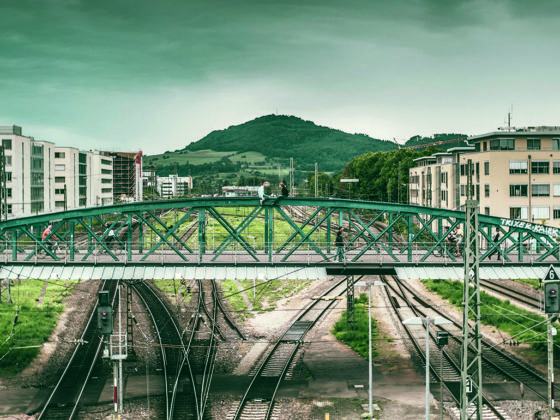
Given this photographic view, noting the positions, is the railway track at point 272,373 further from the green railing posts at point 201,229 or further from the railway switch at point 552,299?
the railway switch at point 552,299

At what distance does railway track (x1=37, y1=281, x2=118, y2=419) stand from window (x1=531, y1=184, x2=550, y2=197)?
2076 inches

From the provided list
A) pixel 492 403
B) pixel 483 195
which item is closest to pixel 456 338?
pixel 492 403

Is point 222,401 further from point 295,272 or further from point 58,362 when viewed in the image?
point 58,362

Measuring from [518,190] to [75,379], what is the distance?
5813 cm

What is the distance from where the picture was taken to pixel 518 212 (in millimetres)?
78938

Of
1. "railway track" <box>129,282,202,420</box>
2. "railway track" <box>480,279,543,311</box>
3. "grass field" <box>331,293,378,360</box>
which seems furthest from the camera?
"railway track" <box>480,279,543,311</box>

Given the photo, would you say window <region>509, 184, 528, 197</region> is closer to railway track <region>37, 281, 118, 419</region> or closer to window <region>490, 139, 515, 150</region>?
window <region>490, 139, 515, 150</region>

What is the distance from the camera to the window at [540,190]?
7881 centimetres

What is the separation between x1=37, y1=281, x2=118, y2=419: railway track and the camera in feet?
103

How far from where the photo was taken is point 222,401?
32.6 meters

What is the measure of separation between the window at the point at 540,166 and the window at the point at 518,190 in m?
2.24

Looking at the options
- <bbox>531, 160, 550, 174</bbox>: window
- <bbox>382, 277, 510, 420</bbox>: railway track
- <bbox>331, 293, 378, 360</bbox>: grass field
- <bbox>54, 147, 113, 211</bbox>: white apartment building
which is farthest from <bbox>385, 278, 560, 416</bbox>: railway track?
<bbox>54, 147, 113, 211</bbox>: white apartment building

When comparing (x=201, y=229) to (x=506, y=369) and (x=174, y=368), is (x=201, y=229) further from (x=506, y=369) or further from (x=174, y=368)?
(x=506, y=369)


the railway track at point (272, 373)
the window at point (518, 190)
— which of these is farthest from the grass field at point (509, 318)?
the window at point (518, 190)
